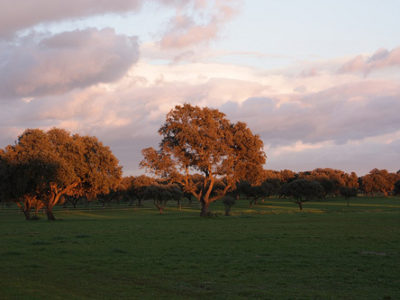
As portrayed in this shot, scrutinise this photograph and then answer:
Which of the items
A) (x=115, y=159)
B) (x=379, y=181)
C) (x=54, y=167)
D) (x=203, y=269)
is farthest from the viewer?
(x=379, y=181)

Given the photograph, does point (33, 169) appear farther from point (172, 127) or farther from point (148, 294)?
point (148, 294)

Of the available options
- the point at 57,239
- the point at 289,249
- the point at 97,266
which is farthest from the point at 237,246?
the point at 57,239

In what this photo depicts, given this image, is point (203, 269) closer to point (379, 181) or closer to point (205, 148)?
point (205, 148)

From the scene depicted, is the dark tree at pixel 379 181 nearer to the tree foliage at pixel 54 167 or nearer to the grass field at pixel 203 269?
the tree foliage at pixel 54 167

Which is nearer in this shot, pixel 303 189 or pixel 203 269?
pixel 203 269

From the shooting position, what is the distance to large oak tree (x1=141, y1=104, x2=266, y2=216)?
206 feet

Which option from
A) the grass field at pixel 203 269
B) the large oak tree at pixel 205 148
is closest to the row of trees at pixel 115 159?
the large oak tree at pixel 205 148

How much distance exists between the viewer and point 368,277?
16250 millimetres

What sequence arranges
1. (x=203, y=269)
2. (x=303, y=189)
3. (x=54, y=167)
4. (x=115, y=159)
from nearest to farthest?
(x=203, y=269) < (x=54, y=167) < (x=115, y=159) < (x=303, y=189)

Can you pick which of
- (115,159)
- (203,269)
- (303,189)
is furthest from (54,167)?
(303,189)

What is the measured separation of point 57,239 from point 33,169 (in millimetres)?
31351

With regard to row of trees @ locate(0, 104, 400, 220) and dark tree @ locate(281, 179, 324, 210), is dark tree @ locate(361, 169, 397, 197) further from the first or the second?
row of trees @ locate(0, 104, 400, 220)

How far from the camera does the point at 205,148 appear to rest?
6334 centimetres

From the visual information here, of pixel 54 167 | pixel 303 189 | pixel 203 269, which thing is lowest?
pixel 203 269
